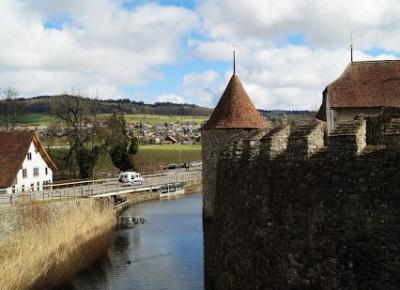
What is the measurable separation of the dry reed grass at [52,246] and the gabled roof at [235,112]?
765cm

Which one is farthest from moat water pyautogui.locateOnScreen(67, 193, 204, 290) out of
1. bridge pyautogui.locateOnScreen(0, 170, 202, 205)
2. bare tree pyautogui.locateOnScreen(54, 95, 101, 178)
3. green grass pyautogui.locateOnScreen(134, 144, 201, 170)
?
green grass pyautogui.locateOnScreen(134, 144, 201, 170)

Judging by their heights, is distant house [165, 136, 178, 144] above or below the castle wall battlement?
above

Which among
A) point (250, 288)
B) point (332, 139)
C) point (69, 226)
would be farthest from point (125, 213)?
point (332, 139)

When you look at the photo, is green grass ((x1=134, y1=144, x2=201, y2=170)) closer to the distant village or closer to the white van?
the distant village

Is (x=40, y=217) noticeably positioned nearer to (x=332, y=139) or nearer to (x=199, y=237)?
(x=199, y=237)

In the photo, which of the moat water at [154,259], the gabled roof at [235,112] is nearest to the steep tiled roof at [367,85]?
the gabled roof at [235,112]

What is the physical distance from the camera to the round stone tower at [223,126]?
28.3 metres

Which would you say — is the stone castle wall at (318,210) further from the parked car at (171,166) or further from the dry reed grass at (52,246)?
the parked car at (171,166)

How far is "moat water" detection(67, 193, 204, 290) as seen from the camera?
834 inches

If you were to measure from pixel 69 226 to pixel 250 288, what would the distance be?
15.8 meters

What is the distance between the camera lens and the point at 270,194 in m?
10.6

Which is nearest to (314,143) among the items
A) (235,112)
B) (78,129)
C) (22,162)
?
(235,112)

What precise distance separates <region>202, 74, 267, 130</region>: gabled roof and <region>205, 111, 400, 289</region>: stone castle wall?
51.6ft

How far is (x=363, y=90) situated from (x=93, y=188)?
20910 millimetres
